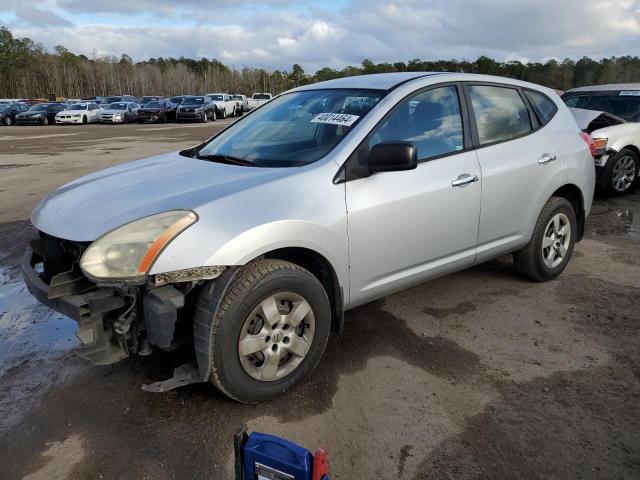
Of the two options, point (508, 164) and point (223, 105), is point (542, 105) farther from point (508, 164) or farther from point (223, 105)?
point (223, 105)

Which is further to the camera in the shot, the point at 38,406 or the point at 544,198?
the point at 544,198

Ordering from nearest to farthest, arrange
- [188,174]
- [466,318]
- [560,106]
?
[188,174] < [466,318] < [560,106]

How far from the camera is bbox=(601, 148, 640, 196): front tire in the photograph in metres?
7.96

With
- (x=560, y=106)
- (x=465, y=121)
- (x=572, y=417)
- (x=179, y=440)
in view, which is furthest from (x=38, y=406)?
(x=560, y=106)

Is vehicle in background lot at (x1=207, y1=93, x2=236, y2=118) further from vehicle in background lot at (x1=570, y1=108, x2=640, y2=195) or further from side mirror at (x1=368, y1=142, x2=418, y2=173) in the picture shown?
side mirror at (x1=368, y1=142, x2=418, y2=173)

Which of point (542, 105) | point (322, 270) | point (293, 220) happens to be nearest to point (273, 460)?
point (293, 220)

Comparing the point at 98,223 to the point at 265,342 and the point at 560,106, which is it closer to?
the point at 265,342

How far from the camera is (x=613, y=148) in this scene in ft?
25.5

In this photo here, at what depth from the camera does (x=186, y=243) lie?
2.42 m

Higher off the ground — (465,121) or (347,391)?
(465,121)

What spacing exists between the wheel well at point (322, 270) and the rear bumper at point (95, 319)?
893mm

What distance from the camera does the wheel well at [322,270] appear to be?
2.91m

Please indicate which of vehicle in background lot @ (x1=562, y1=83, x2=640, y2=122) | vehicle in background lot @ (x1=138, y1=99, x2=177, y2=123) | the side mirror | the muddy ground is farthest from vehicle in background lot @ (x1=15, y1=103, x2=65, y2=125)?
the side mirror

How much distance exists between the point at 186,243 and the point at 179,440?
39.2 inches
